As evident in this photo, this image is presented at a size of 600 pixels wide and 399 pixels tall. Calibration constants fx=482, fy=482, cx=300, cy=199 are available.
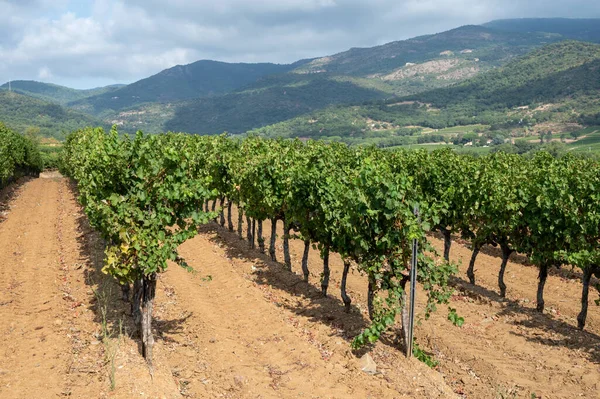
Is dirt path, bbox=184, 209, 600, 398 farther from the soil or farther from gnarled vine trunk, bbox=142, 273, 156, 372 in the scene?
gnarled vine trunk, bbox=142, 273, 156, 372

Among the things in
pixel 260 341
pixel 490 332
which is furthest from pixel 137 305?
pixel 490 332

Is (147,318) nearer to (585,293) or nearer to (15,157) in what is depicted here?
(585,293)

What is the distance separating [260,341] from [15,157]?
1994 inches

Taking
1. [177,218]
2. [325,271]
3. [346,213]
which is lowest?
[325,271]

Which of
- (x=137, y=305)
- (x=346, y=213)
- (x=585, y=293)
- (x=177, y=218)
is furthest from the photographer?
(x=585, y=293)

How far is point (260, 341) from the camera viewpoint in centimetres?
1394

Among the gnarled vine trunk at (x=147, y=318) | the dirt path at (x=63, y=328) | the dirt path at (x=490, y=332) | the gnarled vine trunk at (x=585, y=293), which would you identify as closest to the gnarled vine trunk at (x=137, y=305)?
the dirt path at (x=63, y=328)

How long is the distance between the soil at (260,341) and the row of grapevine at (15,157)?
26621 millimetres

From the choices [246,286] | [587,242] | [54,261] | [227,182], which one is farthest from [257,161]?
[587,242]

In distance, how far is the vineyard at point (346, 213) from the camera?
11547mm

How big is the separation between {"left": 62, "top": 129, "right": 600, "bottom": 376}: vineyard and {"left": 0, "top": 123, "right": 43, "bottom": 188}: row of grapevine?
95.8 feet

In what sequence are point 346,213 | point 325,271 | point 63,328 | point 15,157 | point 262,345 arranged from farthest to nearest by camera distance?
point 15,157 → point 325,271 → point 346,213 → point 262,345 → point 63,328

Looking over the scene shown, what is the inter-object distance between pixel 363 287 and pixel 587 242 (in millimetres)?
8361

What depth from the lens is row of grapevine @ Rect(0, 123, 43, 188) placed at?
44072 millimetres
